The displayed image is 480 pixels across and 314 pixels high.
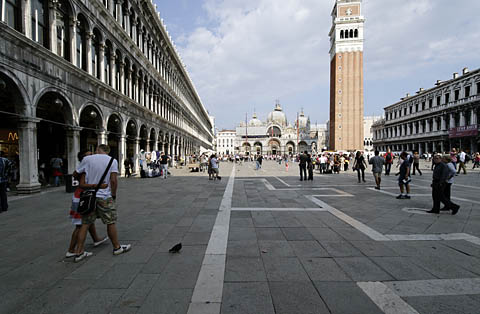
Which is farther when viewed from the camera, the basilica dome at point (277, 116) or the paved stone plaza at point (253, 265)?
the basilica dome at point (277, 116)

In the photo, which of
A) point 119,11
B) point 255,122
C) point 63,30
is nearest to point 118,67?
point 119,11

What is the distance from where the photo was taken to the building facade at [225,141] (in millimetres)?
133500

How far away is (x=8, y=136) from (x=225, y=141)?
121 m

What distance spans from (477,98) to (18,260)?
194 ft

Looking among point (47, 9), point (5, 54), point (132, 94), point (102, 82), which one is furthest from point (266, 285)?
point (132, 94)

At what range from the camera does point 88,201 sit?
3398 mm

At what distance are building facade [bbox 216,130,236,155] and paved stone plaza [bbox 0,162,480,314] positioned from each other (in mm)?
127334

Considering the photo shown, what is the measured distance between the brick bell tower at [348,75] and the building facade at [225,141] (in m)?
79.1

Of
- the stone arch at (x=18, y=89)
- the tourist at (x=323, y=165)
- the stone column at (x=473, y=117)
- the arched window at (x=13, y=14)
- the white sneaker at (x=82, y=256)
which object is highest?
the stone column at (x=473, y=117)

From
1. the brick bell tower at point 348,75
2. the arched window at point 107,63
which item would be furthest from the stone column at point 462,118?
the arched window at point 107,63

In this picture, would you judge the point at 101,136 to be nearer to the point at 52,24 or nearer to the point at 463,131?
the point at 52,24

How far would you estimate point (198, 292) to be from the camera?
2648 millimetres

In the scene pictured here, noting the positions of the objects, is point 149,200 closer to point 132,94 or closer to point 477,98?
point 132,94

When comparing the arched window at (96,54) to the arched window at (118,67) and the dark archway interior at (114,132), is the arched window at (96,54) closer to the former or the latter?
the arched window at (118,67)
